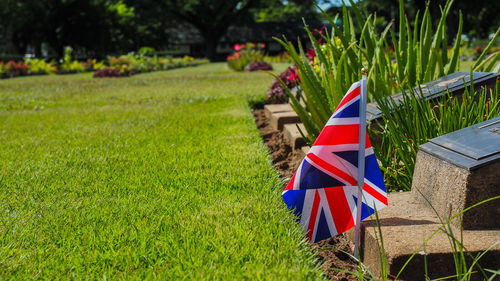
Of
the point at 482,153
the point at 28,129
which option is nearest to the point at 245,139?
the point at 482,153

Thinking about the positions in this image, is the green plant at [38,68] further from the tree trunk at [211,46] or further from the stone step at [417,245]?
the tree trunk at [211,46]

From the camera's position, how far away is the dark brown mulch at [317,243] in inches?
80.3

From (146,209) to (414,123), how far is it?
5.36 ft

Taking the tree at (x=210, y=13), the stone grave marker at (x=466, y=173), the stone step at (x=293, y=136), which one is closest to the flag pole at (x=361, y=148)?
the stone grave marker at (x=466, y=173)

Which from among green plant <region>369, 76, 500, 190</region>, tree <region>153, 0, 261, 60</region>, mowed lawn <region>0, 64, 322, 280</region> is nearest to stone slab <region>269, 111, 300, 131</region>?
mowed lawn <region>0, 64, 322, 280</region>

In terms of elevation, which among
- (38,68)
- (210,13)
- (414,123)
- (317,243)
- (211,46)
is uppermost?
(210,13)

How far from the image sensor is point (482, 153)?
1.95 metres

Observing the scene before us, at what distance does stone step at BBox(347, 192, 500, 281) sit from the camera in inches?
71.0

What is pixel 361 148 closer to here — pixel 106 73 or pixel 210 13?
pixel 106 73

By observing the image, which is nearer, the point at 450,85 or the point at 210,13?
the point at 450,85

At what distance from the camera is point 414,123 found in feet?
9.04

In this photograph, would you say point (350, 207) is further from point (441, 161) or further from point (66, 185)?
point (66, 185)

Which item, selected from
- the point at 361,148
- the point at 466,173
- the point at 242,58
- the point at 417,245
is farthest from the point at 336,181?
the point at 242,58

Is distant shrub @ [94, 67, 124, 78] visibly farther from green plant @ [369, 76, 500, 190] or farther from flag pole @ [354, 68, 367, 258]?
flag pole @ [354, 68, 367, 258]
